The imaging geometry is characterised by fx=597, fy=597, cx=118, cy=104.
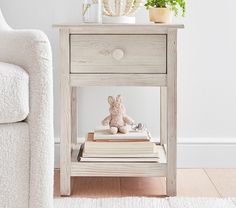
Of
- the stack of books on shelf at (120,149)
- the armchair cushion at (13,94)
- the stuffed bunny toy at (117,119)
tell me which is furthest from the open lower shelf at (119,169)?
the armchair cushion at (13,94)

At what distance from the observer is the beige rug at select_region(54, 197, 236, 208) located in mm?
2059

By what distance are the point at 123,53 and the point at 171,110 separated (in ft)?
0.88

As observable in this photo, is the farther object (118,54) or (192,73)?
(192,73)

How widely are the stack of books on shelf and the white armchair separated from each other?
512 millimetres

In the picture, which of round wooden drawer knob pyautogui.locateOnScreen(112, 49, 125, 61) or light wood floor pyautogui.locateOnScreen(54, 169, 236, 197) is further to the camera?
light wood floor pyautogui.locateOnScreen(54, 169, 236, 197)

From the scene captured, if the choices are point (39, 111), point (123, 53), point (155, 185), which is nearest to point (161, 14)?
point (123, 53)

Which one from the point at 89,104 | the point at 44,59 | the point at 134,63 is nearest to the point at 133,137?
the point at 134,63

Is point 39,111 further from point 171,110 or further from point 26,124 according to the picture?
point 171,110

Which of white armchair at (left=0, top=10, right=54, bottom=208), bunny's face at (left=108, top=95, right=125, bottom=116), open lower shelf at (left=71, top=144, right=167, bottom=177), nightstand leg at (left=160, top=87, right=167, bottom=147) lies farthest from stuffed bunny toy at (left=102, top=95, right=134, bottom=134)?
white armchair at (left=0, top=10, right=54, bottom=208)

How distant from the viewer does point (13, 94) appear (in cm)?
161

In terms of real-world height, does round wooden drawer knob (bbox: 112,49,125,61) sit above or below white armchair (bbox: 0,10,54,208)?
above

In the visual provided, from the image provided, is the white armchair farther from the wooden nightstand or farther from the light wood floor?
the light wood floor

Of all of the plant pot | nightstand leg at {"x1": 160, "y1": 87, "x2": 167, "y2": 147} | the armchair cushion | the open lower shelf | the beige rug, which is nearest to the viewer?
the armchair cushion

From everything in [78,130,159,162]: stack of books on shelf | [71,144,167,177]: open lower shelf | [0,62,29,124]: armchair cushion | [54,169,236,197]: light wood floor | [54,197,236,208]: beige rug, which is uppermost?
[0,62,29,124]: armchair cushion
